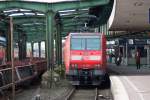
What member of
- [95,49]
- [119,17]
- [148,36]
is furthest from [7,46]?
[148,36]

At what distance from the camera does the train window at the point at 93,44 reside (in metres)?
29.3

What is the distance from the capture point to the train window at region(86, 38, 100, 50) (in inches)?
1155

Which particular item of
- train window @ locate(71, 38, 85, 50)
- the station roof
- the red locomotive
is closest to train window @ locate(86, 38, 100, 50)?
the red locomotive

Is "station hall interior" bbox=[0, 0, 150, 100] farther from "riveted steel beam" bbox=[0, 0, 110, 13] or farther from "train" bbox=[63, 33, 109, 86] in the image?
"train" bbox=[63, 33, 109, 86]

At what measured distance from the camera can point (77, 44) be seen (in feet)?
97.2

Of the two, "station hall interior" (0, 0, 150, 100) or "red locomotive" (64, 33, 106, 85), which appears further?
"station hall interior" (0, 0, 150, 100)

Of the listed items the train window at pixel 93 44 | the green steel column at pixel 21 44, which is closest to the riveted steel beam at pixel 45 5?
the train window at pixel 93 44

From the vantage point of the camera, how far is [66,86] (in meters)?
30.8

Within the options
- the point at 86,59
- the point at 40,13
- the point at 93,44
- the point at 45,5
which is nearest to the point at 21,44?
the point at 40,13

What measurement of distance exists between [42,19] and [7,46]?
6022mm

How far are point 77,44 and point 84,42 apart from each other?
0.44m

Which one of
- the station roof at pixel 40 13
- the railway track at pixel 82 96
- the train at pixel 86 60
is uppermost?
the station roof at pixel 40 13

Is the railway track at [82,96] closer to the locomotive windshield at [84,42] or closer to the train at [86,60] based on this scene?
the train at [86,60]

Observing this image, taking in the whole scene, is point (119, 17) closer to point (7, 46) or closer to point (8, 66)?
point (7, 46)
